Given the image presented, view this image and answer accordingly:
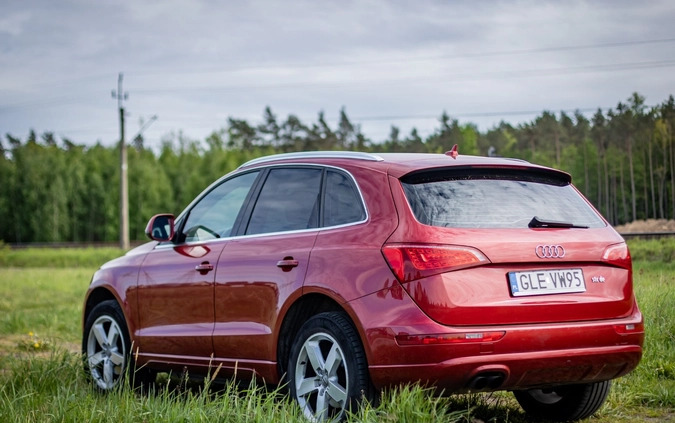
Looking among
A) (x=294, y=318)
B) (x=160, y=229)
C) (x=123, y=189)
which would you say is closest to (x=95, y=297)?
(x=160, y=229)

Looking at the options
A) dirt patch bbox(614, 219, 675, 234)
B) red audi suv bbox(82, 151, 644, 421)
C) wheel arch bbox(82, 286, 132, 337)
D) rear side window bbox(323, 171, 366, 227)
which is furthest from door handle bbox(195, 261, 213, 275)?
dirt patch bbox(614, 219, 675, 234)

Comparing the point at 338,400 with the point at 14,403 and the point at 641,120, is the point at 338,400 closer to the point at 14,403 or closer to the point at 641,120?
the point at 14,403

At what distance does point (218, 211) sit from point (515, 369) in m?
2.74

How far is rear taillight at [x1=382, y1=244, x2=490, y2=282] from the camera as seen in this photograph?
4.81 metres

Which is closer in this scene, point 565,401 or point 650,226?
point 565,401

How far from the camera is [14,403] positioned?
5.88 meters

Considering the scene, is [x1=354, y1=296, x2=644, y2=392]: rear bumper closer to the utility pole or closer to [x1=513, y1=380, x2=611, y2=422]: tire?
[x1=513, y1=380, x2=611, y2=422]: tire

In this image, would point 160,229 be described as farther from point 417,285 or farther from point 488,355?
point 488,355

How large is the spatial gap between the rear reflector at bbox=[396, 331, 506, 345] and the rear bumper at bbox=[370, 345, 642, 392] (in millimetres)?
90

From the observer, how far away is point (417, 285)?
4.78 m

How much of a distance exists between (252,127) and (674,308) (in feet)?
232

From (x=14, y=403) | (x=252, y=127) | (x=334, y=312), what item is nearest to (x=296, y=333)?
(x=334, y=312)

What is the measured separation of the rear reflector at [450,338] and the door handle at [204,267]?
2.03 meters

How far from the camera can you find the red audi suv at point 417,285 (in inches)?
189
